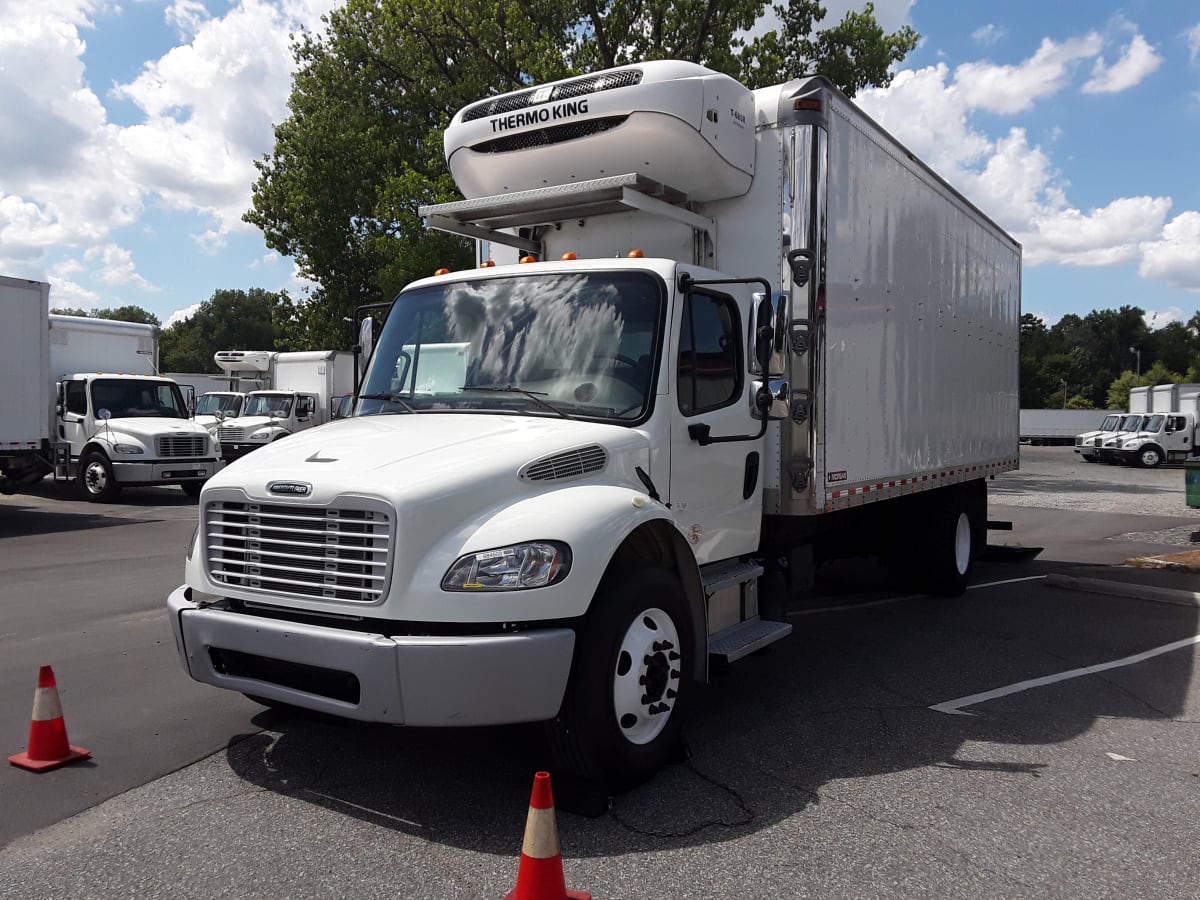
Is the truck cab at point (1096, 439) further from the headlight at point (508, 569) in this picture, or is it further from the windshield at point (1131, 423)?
the headlight at point (508, 569)

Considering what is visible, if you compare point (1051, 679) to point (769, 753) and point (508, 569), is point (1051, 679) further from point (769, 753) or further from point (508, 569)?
point (508, 569)

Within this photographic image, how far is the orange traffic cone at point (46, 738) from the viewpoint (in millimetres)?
4676

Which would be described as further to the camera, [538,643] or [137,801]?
[137,801]

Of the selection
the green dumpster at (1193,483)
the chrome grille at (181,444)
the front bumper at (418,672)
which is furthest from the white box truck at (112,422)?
the green dumpster at (1193,483)

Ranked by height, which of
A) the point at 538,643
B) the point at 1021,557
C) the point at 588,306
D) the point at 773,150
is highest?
the point at 773,150

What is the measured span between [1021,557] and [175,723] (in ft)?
33.2

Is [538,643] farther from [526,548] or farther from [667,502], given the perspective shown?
[667,502]

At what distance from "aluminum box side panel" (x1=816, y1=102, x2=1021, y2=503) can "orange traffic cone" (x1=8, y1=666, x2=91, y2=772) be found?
432 centimetres

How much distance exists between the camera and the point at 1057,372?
108m

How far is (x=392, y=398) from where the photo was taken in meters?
5.50

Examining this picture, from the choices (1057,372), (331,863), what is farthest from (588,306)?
(1057,372)

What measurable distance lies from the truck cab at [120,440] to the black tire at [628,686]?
1614 centimetres

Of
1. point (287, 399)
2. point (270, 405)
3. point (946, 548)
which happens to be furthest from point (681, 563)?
point (270, 405)

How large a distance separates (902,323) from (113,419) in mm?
16085
